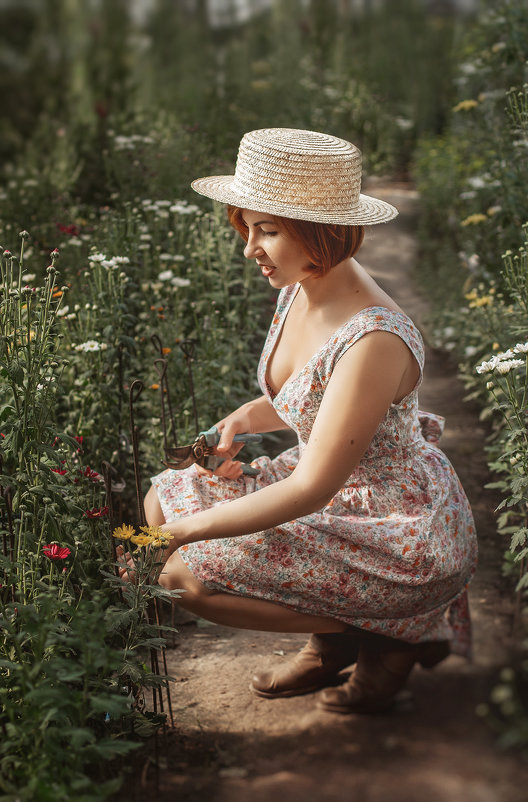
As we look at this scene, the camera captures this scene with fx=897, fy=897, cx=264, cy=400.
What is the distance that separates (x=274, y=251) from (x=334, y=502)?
620mm

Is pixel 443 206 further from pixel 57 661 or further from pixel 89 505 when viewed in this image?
pixel 57 661

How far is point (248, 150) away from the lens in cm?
217

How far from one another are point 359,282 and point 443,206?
5173 mm

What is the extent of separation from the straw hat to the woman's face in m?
0.05

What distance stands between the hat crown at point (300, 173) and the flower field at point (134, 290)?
0.53m

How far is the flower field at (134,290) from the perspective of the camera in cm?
183

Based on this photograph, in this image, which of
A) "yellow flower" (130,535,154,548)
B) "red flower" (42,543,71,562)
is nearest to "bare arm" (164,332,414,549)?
"yellow flower" (130,535,154,548)

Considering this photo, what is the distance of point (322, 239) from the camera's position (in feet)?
6.88

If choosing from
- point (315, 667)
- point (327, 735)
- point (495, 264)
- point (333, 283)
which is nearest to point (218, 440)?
point (333, 283)

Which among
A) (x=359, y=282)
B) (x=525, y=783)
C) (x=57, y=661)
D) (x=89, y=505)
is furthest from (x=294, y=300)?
(x=525, y=783)

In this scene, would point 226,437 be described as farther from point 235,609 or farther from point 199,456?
point 235,609

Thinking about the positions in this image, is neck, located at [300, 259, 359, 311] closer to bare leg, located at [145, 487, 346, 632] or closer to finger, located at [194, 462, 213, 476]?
finger, located at [194, 462, 213, 476]

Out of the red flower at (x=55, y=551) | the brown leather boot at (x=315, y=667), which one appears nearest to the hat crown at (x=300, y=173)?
the red flower at (x=55, y=551)

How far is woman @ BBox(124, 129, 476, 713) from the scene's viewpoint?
1954 mm
